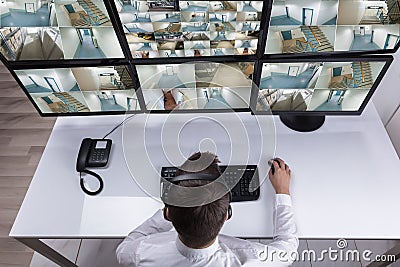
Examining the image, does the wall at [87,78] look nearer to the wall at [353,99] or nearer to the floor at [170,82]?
the floor at [170,82]

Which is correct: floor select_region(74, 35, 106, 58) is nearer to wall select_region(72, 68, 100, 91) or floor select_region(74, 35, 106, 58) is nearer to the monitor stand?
wall select_region(72, 68, 100, 91)

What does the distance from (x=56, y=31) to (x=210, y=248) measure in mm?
697

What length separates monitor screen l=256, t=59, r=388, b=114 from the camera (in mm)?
1075

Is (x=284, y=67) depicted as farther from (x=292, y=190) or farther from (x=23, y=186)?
(x=23, y=186)

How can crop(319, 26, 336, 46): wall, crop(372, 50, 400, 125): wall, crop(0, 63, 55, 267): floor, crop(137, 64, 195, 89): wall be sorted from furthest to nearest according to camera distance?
crop(0, 63, 55, 267): floor < crop(372, 50, 400, 125): wall < crop(137, 64, 195, 89): wall < crop(319, 26, 336, 46): wall

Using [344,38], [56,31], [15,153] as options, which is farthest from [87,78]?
[15,153]

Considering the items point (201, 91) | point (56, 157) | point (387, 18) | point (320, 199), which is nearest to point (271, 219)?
point (320, 199)

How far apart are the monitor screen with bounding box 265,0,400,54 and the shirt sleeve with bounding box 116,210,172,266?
0.58 m

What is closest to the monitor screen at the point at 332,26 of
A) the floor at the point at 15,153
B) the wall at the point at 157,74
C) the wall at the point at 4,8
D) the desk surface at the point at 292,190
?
the wall at the point at 157,74

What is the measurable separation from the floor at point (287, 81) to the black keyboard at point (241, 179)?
0.86 ft

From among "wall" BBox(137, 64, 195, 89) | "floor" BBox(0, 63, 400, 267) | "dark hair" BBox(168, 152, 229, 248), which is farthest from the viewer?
"floor" BBox(0, 63, 400, 267)

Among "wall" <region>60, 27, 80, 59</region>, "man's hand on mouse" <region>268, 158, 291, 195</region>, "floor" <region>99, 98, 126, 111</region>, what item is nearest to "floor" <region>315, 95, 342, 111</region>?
"man's hand on mouse" <region>268, 158, 291, 195</region>

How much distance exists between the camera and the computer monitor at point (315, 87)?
3.50 feet

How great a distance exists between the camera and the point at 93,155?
4.00 ft
